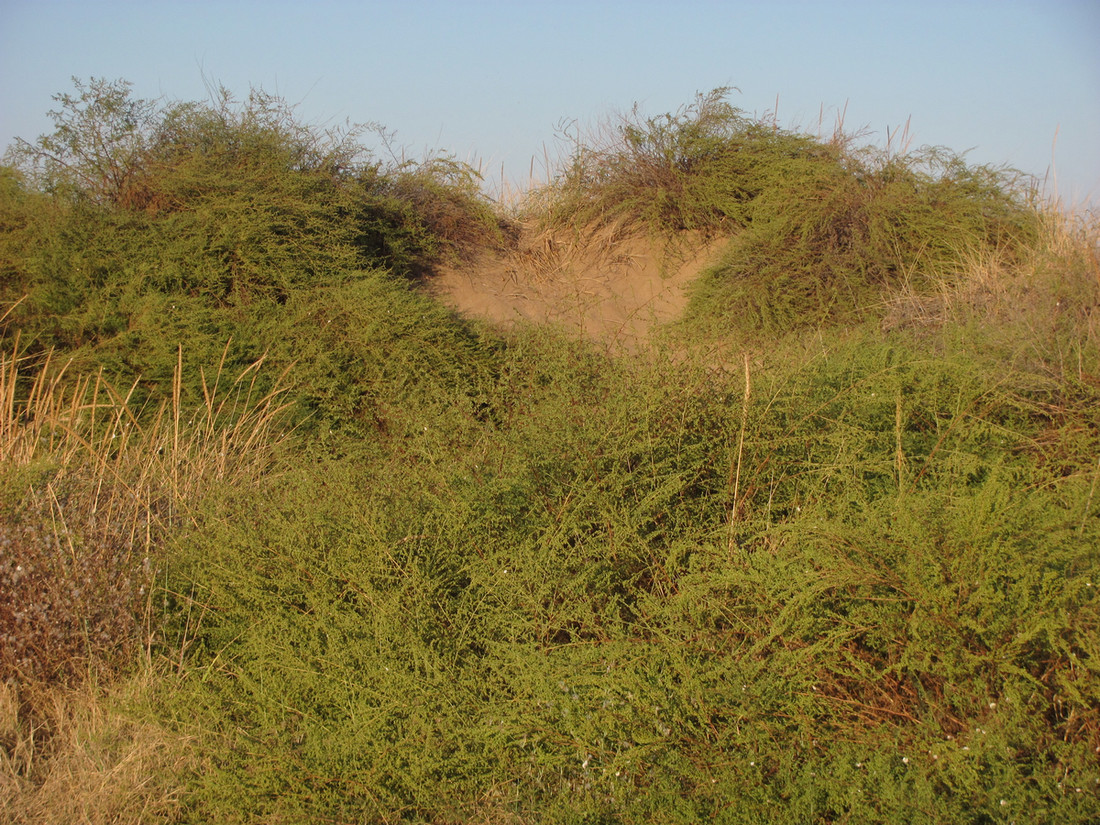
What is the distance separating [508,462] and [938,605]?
194 centimetres

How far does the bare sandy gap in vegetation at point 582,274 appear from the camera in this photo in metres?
11.2

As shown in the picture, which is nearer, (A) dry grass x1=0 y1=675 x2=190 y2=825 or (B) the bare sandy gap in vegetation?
(A) dry grass x1=0 y1=675 x2=190 y2=825

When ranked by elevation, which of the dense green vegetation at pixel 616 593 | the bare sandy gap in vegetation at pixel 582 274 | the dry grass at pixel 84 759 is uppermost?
the bare sandy gap in vegetation at pixel 582 274

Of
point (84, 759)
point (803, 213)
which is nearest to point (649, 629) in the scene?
point (84, 759)

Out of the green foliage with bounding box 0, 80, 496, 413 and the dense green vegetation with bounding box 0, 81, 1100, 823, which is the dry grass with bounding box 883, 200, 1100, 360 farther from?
the green foliage with bounding box 0, 80, 496, 413

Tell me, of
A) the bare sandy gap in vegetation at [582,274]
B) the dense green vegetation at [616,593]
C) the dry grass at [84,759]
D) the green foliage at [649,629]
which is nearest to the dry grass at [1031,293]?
the dense green vegetation at [616,593]

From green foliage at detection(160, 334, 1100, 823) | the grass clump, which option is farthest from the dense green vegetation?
the grass clump

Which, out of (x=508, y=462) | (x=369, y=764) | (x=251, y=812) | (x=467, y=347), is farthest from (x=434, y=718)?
(x=467, y=347)

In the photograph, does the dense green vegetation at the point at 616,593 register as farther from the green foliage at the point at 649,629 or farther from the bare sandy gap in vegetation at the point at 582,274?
the bare sandy gap in vegetation at the point at 582,274

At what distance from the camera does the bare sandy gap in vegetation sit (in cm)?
1121

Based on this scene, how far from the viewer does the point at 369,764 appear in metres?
3.20

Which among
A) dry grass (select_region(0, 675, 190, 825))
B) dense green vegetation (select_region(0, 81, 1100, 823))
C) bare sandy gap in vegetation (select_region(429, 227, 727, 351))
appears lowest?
dry grass (select_region(0, 675, 190, 825))

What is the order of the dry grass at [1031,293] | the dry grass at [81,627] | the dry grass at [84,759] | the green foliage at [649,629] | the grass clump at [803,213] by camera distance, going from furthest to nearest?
the grass clump at [803,213] < the dry grass at [1031,293] < the dry grass at [81,627] < the dry grass at [84,759] < the green foliage at [649,629]

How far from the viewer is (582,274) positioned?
1215 centimetres
